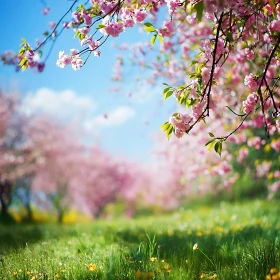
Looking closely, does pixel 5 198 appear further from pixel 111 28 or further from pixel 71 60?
pixel 111 28

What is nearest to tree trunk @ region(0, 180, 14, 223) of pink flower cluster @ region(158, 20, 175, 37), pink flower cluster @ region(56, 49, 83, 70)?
pink flower cluster @ region(56, 49, 83, 70)

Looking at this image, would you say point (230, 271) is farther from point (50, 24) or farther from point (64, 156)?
Answer: point (64, 156)

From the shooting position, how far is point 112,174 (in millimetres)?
21797

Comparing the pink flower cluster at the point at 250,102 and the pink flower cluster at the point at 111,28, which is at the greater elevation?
the pink flower cluster at the point at 111,28

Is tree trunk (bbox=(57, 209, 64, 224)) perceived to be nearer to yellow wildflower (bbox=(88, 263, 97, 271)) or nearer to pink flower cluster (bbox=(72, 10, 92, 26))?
yellow wildflower (bbox=(88, 263, 97, 271))

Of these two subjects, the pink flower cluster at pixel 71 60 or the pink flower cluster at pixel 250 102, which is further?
the pink flower cluster at pixel 71 60

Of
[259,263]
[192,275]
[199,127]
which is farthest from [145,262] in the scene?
[199,127]

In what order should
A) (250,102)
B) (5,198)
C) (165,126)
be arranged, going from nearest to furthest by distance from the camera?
1. (165,126)
2. (250,102)
3. (5,198)

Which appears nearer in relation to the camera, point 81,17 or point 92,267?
point 92,267

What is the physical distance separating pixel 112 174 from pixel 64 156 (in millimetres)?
3335

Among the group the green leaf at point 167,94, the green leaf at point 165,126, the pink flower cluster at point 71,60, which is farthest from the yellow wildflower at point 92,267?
the pink flower cluster at point 71,60

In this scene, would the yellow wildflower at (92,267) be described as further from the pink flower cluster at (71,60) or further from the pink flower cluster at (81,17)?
the pink flower cluster at (81,17)

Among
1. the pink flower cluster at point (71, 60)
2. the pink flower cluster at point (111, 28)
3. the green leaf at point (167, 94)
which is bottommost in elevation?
the green leaf at point (167, 94)

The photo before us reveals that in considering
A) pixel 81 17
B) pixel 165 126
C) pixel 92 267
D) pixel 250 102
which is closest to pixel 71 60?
pixel 81 17
